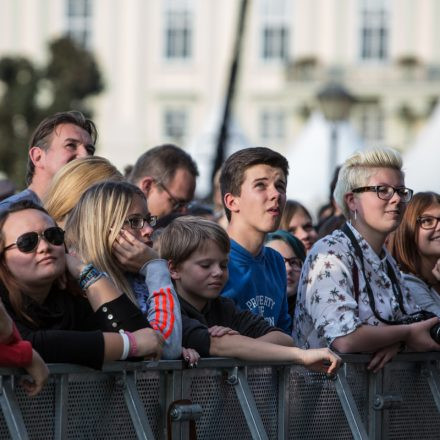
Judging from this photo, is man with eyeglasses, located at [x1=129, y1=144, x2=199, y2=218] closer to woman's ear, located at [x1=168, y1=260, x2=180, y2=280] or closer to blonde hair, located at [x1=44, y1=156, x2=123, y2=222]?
blonde hair, located at [x1=44, y1=156, x2=123, y2=222]

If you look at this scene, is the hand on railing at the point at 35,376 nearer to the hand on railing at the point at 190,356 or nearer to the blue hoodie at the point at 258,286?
the hand on railing at the point at 190,356

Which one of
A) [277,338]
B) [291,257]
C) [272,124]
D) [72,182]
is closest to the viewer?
[277,338]

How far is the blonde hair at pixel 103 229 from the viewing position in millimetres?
5387

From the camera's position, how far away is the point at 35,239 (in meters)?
4.97

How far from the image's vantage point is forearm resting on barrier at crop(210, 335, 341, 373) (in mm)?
5203

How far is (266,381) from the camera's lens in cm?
528

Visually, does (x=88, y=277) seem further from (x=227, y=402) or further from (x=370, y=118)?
(x=370, y=118)

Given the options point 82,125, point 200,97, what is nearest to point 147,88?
point 200,97

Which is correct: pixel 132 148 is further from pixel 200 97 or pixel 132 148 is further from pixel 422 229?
pixel 422 229

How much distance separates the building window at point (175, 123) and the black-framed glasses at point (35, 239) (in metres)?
52.1

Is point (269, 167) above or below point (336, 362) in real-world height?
above

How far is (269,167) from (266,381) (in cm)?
135

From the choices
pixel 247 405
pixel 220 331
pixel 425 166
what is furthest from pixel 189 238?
pixel 425 166

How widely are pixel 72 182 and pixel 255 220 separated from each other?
81cm
